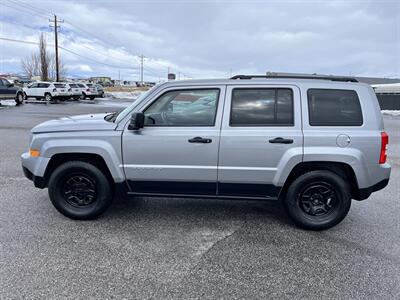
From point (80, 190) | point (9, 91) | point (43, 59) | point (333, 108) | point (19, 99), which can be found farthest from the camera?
point (43, 59)

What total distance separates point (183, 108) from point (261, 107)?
954 millimetres

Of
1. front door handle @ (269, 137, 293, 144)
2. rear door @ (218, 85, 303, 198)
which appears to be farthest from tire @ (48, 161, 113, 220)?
front door handle @ (269, 137, 293, 144)

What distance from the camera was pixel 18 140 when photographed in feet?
32.6

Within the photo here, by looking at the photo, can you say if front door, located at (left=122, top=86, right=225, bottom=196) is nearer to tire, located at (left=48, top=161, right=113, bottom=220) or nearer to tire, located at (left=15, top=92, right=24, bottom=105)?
tire, located at (left=48, top=161, right=113, bottom=220)

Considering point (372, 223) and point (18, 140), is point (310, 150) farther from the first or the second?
point (18, 140)

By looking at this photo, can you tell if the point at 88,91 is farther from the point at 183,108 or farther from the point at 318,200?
the point at 318,200

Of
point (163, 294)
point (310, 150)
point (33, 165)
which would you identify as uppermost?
point (310, 150)

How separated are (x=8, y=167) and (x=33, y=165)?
3.12m

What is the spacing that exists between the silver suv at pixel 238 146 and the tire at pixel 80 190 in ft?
0.04

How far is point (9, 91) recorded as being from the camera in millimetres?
23766

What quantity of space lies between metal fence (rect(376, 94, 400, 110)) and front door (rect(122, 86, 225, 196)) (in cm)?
3400

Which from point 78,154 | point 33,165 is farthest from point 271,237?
point 33,165

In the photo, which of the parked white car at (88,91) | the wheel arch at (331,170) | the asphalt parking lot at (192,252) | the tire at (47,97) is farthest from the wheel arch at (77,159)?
the parked white car at (88,91)

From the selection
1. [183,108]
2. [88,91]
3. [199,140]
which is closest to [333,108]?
[199,140]
